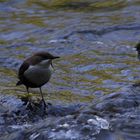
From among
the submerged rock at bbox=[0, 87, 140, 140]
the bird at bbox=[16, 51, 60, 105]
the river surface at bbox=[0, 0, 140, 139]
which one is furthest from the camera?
the river surface at bbox=[0, 0, 140, 139]

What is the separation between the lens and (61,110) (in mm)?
7895

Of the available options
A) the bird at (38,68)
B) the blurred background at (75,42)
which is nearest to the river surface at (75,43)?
the blurred background at (75,42)

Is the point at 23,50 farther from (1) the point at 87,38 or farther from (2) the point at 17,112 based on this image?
(2) the point at 17,112

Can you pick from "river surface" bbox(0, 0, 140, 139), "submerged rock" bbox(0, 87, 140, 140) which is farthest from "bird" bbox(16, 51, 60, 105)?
"river surface" bbox(0, 0, 140, 139)

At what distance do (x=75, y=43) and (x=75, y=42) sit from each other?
7cm

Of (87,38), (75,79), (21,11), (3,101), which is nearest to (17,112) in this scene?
(3,101)

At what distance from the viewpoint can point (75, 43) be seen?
12.2 m

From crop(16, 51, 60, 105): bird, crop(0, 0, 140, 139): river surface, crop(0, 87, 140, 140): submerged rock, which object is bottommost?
crop(0, 0, 140, 139): river surface

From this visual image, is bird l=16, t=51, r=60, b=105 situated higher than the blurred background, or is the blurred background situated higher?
bird l=16, t=51, r=60, b=105

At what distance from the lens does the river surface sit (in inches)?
370

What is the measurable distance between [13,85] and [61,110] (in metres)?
1.73

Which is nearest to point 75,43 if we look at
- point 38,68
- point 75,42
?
point 75,42

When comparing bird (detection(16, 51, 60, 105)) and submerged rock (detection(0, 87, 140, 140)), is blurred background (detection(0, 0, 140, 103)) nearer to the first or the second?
submerged rock (detection(0, 87, 140, 140))

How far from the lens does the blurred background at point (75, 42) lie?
9.48 metres
